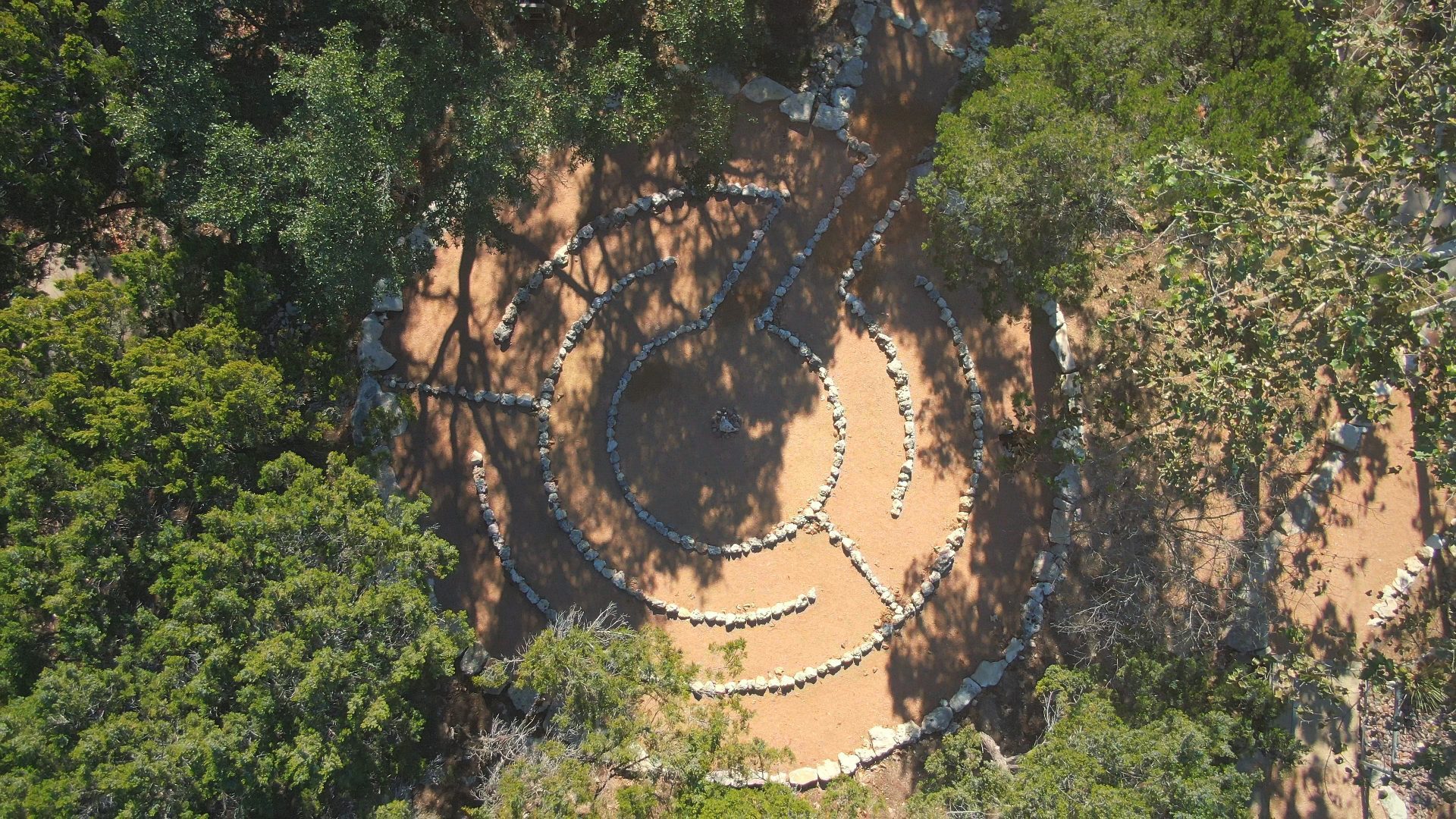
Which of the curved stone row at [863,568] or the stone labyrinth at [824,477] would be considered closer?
the stone labyrinth at [824,477]

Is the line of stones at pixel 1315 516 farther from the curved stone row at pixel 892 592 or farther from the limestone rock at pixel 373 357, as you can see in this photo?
the limestone rock at pixel 373 357

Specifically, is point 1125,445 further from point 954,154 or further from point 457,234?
point 457,234

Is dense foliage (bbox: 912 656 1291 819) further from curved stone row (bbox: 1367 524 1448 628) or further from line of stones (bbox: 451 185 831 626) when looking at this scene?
line of stones (bbox: 451 185 831 626)

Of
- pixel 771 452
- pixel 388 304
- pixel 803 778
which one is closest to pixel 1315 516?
pixel 771 452

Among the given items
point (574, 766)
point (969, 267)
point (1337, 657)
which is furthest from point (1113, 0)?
point (574, 766)

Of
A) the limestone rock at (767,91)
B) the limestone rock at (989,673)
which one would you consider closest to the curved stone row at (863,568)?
the limestone rock at (989,673)

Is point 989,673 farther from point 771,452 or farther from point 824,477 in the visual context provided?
point 771,452
